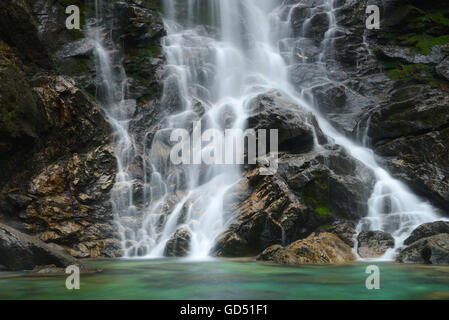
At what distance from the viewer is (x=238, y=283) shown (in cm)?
696

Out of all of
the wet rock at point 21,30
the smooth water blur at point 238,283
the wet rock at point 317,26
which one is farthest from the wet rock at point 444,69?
the wet rock at point 21,30

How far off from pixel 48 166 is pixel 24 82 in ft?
9.53

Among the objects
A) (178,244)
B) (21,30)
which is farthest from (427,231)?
(21,30)

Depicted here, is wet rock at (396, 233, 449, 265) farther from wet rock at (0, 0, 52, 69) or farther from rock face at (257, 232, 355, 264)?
wet rock at (0, 0, 52, 69)

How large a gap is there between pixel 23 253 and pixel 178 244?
4586 mm

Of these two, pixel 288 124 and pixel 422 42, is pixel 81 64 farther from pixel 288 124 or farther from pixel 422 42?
pixel 422 42

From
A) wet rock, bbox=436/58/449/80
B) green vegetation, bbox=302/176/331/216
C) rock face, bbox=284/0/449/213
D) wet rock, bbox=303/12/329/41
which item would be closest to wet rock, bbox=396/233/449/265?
green vegetation, bbox=302/176/331/216

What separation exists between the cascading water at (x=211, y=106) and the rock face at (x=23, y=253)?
13.3 feet

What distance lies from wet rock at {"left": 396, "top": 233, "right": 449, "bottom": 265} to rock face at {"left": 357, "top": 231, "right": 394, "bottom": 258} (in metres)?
0.66

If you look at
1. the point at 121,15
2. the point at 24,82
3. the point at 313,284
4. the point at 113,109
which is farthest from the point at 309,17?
the point at 313,284

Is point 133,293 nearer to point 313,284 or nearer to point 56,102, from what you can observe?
point 313,284

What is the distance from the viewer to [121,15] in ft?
63.7
